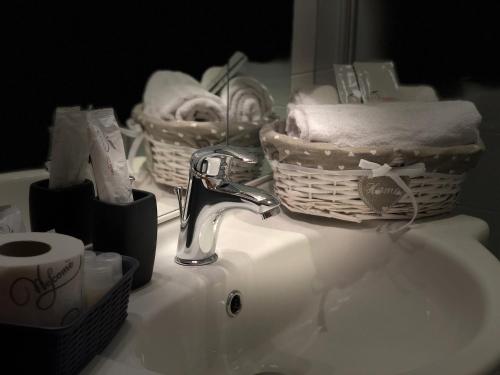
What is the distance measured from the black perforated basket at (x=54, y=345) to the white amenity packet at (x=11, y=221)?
15 cm

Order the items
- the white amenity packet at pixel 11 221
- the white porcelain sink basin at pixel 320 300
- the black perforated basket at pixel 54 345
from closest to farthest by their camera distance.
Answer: the black perforated basket at pixel 54 345 → the white amenity packet at pixel 11 221 → the white porcelain sink basin at pixel 320 300

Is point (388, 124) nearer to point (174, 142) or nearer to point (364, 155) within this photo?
point (364, 155)

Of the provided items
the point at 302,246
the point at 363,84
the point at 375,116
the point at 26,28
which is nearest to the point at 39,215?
the point at 26,28

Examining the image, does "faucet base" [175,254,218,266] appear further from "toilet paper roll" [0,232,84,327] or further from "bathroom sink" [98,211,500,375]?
"toilet paper roll" [0,232,84,327]

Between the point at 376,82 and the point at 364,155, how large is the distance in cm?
34

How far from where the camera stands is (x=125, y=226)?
695 mm

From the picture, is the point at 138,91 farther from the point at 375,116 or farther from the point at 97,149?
the point at 375,116

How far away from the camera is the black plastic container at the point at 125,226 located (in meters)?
0.69

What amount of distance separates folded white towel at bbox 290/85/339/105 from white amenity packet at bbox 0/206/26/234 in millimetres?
591

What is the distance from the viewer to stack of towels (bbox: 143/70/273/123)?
0.93 metres

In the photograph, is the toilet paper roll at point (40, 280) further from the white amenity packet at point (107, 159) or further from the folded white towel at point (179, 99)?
the folded white towel at point (179, 99)

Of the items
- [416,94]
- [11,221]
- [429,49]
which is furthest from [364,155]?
[429,49]

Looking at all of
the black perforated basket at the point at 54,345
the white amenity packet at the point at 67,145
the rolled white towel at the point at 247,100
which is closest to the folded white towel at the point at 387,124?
the rolled white towel at the point at 247,100

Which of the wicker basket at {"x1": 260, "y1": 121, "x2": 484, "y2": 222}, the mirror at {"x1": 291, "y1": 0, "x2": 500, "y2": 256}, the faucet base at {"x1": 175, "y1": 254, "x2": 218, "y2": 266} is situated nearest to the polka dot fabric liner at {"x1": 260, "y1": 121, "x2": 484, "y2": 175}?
the wicker basket at {"x1": 260, "y1": 121, "x2": 484, "y2": 222}
